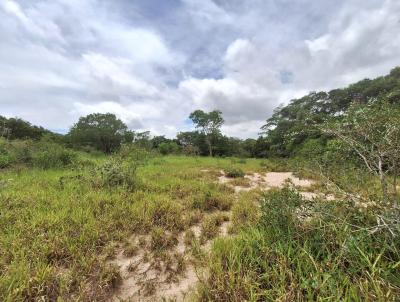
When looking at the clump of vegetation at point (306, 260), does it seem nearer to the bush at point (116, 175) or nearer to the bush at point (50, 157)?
the bush at point (116, 175)

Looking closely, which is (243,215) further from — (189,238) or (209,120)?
(209,120)

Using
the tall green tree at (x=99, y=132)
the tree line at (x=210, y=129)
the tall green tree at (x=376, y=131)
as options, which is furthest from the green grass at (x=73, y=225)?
the tall green tree at (x=99, y=132)

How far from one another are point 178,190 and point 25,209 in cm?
293

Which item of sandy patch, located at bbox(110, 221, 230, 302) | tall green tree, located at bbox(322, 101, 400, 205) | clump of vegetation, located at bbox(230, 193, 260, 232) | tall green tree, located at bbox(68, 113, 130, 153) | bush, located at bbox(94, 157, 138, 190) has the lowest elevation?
sandy patch, located at bbox(110, 221, 230, 302)

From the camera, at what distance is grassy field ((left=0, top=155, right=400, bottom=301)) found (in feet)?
5.64

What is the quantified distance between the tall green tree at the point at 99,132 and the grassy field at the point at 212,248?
25.9 m

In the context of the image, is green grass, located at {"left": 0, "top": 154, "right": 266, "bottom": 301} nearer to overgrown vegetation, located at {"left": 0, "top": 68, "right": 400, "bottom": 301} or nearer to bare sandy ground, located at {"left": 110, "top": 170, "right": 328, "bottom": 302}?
overgrown vegetation, located at {"left": 0, "top": 68, "right": 400, "bottom": 301}

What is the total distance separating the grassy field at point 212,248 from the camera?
1719 mm

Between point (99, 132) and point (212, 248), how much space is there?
29471mm

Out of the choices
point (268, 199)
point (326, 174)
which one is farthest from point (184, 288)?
point (326, 174)

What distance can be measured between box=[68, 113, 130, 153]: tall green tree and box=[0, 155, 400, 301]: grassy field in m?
25.9

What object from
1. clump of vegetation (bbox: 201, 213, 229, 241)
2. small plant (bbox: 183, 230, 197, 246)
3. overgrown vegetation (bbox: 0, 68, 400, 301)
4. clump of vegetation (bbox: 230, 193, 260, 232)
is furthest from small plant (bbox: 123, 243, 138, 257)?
clump of vegetation (bbox: 230, 193, 260, 232)

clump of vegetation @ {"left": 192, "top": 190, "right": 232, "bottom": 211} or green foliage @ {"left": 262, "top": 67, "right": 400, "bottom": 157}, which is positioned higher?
green foliage @ {"left": 262, "top": 67, "right": 400, "bottom": 157}

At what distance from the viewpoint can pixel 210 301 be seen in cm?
168
